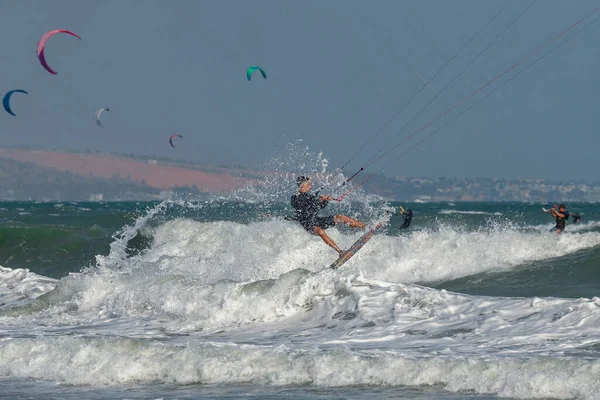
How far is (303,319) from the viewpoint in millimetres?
12641

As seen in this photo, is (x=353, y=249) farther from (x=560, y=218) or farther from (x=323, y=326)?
(x=560, y=218)

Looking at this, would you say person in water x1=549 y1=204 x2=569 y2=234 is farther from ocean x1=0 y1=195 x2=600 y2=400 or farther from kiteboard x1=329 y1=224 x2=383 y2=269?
kiteboard x1=329 y1=224 x2=383 y2=269

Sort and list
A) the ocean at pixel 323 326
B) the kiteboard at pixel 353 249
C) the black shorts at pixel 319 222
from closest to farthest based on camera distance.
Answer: the ocean at pixel 323 326 < the black shorts at pixel 319 222 < the kiteboard at pixel 353 249

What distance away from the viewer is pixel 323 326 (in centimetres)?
1212

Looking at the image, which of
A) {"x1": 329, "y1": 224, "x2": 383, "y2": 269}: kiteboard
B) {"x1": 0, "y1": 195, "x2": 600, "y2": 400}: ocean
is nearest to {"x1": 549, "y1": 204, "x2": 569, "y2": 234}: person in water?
{"x1": 0, "y1": 195, "x2": 600, "y2": 400}: ocean

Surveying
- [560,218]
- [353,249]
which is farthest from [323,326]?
[560,218]

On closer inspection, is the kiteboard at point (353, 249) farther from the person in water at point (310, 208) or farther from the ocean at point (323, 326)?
the ocean at point (323, 326)

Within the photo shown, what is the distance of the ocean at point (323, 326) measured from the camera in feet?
29.1

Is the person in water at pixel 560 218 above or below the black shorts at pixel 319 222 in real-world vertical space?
above

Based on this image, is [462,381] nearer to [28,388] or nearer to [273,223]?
[28,388]

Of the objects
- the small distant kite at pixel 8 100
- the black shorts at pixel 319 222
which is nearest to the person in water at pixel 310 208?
the black shorts at pixel 319 222

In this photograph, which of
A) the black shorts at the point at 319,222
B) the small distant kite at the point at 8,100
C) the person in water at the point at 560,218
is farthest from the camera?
the small distant kite at the point at 8,100

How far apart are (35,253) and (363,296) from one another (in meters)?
16.5

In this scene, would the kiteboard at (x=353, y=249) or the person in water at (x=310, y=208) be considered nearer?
the person in water at (x=310, y=208)
